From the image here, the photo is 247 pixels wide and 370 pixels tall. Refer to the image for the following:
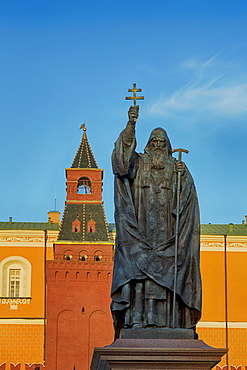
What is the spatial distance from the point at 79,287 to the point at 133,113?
37.3 m

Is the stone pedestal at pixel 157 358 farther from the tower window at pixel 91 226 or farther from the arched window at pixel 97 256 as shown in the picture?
the tower window at pixel 91 226

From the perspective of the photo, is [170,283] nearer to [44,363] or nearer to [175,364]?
[175,364]

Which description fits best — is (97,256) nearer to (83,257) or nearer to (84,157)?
(83,257)

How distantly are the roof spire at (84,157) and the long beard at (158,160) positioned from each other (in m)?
39.8

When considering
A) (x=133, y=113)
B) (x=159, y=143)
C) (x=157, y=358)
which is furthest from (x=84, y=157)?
(x=157, y=358)

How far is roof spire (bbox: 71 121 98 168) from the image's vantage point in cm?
5022

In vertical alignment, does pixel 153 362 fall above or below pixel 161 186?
below

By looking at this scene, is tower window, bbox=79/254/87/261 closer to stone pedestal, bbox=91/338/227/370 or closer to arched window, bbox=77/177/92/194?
arched window, bbox=77/177/92/194

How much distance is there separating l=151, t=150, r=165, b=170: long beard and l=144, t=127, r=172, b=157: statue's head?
3 centimetres

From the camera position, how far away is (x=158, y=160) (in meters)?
10.3

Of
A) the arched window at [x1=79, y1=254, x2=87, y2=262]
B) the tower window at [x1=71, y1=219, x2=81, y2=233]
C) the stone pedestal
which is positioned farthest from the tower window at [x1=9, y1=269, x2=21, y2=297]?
the stone pedestal

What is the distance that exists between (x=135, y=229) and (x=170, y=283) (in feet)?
2.57

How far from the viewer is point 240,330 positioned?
1938 inches

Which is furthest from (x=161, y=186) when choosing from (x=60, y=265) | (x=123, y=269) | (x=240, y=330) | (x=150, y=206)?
(x=240, y=330)
